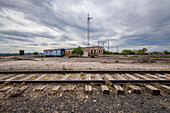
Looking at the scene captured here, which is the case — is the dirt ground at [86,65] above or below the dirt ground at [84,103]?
above

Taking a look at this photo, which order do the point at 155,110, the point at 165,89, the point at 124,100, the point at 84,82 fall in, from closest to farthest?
the point at 155,110, the point at 124,100, the point at 165,89, the point at 84,82

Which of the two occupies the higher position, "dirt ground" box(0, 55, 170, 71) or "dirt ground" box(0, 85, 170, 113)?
"dirt ground" box(0, 55, 170, 71)

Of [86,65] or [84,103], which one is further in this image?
[86,65]

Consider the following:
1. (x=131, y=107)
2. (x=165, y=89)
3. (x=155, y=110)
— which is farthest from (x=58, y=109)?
(x=165, y=89)

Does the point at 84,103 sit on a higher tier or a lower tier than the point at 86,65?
lower

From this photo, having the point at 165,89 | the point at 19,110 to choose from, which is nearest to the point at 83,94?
the point at 19,110

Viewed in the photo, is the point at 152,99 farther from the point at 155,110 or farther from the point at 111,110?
the point at 111,110

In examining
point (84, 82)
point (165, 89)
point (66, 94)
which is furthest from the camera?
point (84, 82)

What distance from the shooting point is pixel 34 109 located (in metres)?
1.84

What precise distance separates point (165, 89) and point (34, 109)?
458cm

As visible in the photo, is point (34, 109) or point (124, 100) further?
point (124, 100)

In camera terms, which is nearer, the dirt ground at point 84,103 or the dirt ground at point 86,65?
the dirt ground at point 84,103

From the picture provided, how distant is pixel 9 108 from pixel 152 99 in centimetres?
421

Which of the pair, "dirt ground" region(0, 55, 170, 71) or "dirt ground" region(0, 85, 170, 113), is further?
"dirt ground" region(0, 55, 170, 71)
